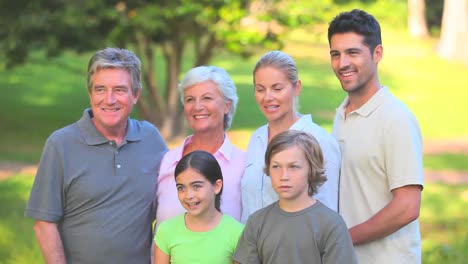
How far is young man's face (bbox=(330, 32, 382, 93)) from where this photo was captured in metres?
4.03

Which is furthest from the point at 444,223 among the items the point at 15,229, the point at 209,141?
the point at 209,141

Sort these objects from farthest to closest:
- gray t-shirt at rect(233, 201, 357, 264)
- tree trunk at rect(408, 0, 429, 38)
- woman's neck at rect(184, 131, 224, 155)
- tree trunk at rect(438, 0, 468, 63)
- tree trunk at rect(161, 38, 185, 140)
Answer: tree trunk at rect(408, 0, 429, 38)
tree trunk at rect(438, 0, 468, 63)
tree trunk at rect(161, 38, 185, 140)
woman's neck at rect(184, 131, 224, 155)
gray t-shirt at rect(233, 201, 357, 264)

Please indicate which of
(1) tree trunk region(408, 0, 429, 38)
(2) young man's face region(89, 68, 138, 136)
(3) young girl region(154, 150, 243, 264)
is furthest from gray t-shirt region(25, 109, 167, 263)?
(1) tree trunk region(408, 0, 429, 38)

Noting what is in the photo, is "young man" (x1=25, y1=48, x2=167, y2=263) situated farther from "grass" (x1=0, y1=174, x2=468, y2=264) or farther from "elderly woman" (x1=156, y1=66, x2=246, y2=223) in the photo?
"grass" (x1=0, y1=174, x2=468, y2=264)

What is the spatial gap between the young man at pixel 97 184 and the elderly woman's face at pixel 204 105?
0.93 ft

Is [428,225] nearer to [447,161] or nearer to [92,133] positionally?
[447,161]

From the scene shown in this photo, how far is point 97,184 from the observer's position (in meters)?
4.24

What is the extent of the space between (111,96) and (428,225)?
7.70 metres

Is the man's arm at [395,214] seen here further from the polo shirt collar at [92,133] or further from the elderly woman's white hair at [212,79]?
the polo shirt collar at [92,133]

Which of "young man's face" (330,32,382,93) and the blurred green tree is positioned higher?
the blurred green tree

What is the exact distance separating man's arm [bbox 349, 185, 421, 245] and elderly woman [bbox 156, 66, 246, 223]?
682 millimetres

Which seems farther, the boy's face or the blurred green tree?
the blurred green tree

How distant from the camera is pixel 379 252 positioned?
4020mm

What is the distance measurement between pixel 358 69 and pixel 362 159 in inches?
16.1
